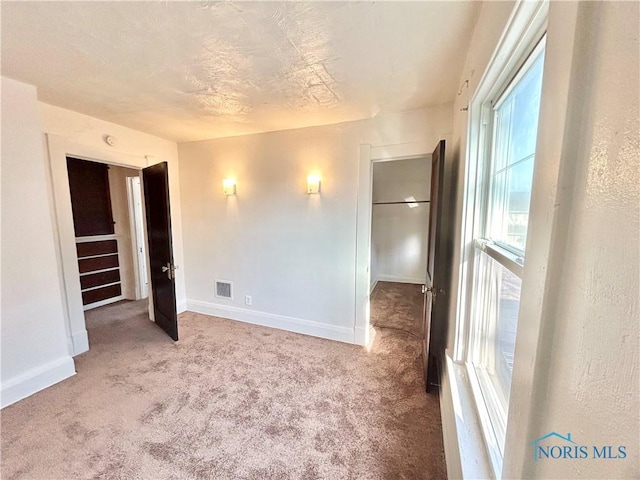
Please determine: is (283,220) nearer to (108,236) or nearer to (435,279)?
(435,279)

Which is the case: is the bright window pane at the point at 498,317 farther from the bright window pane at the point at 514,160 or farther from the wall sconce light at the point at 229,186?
the wall sconce light at the point at 229,186

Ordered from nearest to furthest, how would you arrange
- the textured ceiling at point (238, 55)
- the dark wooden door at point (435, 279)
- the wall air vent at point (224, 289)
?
1. the textured ceiling at point (238, 55)
2. the dark wooden door at point (435, 279)
3. the wall air vent at point (224, 289)

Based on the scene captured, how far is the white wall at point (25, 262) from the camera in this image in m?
1.96

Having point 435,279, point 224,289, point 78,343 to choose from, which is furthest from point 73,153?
point 435,279

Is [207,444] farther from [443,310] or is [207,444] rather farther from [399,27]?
[399,27]

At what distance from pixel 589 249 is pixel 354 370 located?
228 cm

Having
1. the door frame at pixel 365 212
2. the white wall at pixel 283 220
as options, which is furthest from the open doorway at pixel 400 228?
the white wall at pixel 283 220

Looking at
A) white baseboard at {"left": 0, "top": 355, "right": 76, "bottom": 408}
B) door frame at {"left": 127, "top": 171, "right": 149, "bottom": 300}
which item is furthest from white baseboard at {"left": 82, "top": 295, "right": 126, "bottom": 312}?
white baseboard at {"left": 0, "top": 355, "right": 76, "bottom": 408}

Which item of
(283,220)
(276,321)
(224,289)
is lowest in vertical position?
(276,321)

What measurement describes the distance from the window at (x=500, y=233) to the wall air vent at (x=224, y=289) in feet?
9.46

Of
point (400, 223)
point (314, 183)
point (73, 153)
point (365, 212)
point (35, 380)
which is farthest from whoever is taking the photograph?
point (400, 223)

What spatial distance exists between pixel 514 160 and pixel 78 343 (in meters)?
3.92

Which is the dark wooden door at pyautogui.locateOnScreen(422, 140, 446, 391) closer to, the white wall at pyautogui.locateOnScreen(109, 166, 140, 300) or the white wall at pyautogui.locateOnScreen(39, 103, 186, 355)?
the white wall at pyautogui.locateOnScreen(39, 103, 186, 355)

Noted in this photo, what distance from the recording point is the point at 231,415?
6.16 feet
